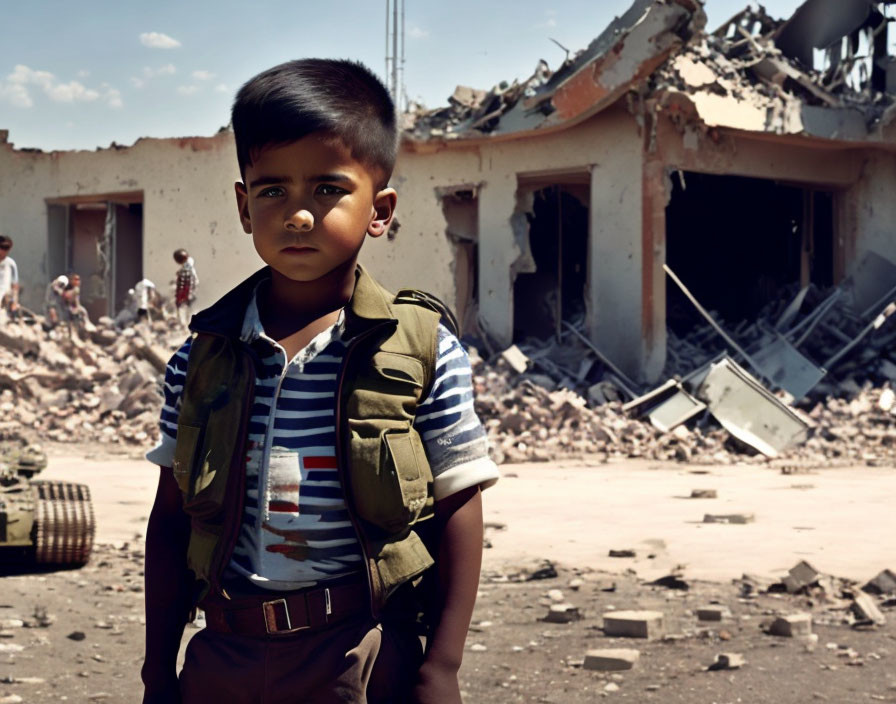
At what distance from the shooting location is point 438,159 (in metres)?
15.5

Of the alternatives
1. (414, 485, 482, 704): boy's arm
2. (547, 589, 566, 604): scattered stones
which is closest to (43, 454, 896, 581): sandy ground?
(547, 589, 566, 604): scattered stones

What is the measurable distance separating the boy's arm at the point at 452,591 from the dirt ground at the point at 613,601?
8.61ft

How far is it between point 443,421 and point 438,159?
14.0 m

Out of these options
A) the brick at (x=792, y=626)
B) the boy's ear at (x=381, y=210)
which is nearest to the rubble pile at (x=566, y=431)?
the brick at (x=792, y=626)

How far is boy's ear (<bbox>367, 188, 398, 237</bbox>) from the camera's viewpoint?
1.84m

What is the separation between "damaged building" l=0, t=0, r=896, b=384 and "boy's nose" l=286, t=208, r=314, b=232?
11507mm

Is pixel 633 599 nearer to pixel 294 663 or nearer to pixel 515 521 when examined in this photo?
pixel 515 521

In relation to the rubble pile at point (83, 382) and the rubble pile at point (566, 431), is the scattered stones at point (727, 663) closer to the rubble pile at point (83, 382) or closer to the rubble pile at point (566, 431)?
the rubble pile at point (566, 431)

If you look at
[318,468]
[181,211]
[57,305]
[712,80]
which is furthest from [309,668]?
[181,211]

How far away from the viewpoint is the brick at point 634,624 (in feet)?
16.1

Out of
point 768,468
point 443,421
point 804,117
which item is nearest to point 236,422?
point 443,421

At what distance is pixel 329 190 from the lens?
174cm

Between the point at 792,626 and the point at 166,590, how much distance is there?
3669mm

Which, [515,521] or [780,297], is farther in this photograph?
[780,297]
